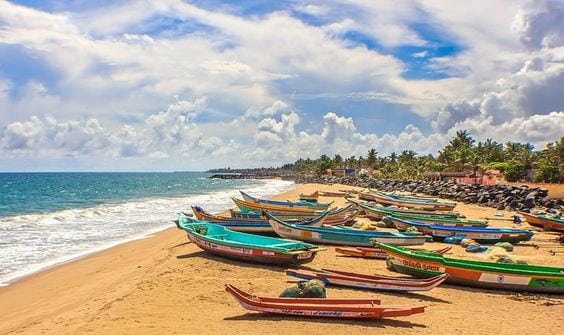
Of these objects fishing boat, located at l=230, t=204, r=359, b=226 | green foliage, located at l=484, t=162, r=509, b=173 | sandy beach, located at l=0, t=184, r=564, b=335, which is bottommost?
sandy beach, located at l=0, t=184, r=564, b=335

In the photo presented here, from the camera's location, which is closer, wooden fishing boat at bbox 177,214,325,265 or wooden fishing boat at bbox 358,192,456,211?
wooden fishing boat at bbox 177,214,325,265

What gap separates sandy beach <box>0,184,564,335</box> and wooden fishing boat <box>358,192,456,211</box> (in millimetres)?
19172

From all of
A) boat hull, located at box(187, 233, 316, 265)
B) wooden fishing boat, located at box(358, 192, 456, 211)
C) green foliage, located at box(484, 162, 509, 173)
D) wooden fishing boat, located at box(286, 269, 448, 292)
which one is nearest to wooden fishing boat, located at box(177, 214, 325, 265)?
boat hull, located at box(187, 233, 316, 265)

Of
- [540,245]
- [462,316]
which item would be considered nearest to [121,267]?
[462,316]

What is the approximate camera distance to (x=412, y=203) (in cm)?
3778

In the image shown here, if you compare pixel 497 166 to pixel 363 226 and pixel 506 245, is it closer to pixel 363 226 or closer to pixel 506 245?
pixel 363 226

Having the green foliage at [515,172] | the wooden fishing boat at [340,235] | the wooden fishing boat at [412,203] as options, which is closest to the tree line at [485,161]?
the green foliage at [515,172]

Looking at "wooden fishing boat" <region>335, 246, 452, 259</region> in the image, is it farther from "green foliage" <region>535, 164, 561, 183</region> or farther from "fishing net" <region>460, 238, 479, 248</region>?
"green foliage" <region>535, 164, 561, 183</region>

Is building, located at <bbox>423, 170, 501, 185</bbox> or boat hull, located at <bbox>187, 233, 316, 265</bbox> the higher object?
building, located at <bbox>423, 170, 501, 185</bbox>

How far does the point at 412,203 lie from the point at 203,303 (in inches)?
1171

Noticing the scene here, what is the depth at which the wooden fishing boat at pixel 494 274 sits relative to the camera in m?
11.9

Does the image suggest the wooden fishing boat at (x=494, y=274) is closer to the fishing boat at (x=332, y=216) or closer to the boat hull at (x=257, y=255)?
the boat hull at (x=257, y=255)

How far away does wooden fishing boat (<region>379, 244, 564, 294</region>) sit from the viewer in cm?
1190

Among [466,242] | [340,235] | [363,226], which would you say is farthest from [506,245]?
[363,226]
